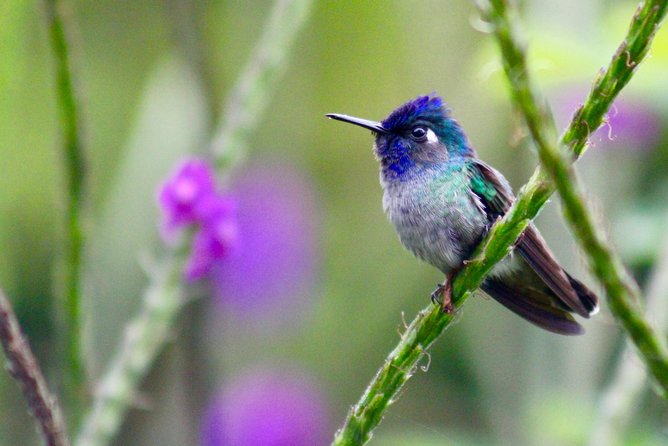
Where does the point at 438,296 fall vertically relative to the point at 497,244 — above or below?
below

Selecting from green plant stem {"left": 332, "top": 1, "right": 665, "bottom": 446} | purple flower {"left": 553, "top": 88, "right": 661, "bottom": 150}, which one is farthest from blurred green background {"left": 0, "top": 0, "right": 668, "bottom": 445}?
green plant stem {"left": 332, "top": 1, "right": 665, "bottom": 446}

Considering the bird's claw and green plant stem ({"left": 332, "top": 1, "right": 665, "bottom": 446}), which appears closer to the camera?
green plant stem ({"left": 332, "top": 1, "right": 665, "bottom": 446})

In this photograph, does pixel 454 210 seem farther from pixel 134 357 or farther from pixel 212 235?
pixel 134 357

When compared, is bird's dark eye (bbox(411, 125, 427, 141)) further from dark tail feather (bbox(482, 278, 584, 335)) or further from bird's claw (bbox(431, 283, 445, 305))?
bird's claw (bbox(431, 283, 445, 305))

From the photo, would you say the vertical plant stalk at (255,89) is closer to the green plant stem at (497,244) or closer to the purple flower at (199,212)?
the purple flower at (199,212)

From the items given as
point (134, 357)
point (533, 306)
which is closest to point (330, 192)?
point (134, 357)

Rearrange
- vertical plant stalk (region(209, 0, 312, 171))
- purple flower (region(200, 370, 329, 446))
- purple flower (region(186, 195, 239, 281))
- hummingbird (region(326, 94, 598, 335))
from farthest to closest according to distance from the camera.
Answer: purple flower (region(200, 370, 329, 446)), vertical plant stalk (region(209, 0, 312, 171)), purple flower (region(186, 195, 239, 281)), hummingbird (region(326, 94, 598, 335))
